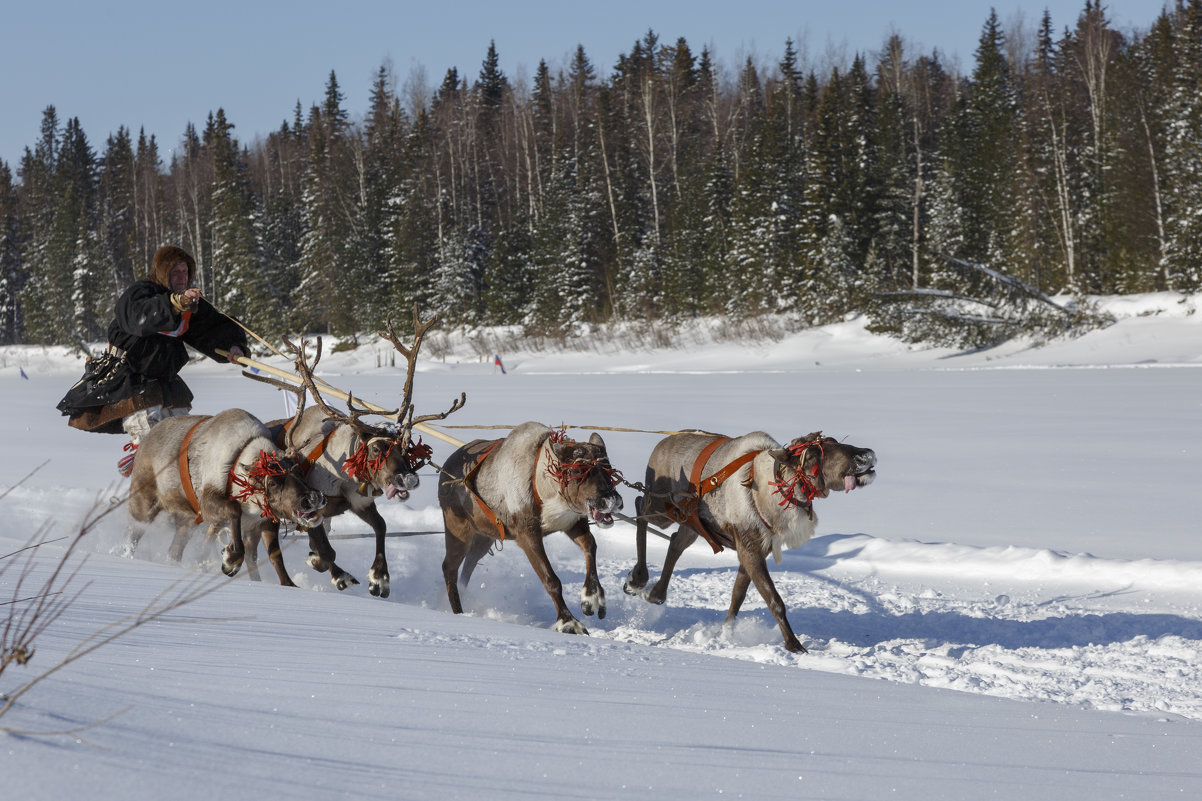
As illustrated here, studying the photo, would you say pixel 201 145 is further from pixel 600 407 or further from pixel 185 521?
pixel 185 521

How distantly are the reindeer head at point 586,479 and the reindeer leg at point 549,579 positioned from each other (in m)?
0.37

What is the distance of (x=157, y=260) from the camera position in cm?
681

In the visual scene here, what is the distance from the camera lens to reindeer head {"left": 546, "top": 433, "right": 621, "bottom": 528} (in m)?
5.34

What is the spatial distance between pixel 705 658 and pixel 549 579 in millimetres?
1722

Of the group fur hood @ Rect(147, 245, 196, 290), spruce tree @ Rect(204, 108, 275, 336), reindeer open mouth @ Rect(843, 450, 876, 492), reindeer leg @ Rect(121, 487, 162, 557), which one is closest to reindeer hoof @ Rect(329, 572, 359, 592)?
reindeer leg @ Rect(121, 487, 162, 557)

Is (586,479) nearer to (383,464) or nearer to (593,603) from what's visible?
(593,603)

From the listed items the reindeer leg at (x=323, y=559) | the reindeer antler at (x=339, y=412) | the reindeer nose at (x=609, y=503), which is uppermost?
the reindeer antler at (x=339, y=412)

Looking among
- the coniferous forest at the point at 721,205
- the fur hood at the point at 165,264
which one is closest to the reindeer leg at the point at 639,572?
the fur hood at the point at 165,264

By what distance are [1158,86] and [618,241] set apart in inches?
833

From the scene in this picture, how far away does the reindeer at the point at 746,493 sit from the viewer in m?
5.18

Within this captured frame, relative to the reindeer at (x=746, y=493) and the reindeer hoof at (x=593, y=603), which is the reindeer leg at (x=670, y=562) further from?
the reindeer hoof at (x=593, y=603)

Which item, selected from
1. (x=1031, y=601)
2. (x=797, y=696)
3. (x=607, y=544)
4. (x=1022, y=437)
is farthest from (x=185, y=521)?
(x=1022, y=437)

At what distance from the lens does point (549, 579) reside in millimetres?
5703

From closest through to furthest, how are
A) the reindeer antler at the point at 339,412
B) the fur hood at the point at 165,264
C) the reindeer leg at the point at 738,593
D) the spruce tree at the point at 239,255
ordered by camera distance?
the reindeer leg at the point at 738,593 → the reindeer antler at the point at 339,412 → the fur hood at the point at 165,264 → the spruce tree at the point at 239,255
